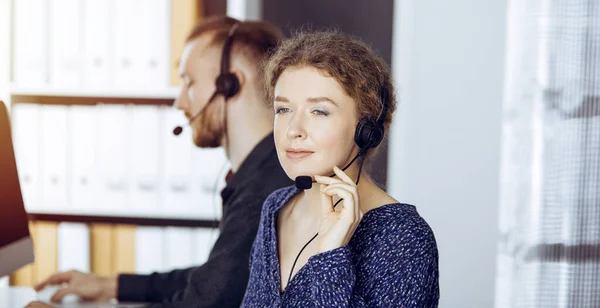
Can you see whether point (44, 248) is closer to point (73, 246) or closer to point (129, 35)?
point (73, 246)

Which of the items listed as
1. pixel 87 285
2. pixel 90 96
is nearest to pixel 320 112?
pixel 87 285

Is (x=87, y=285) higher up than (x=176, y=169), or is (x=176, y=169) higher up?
(x=176, y=169)

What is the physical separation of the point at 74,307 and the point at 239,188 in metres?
0.40

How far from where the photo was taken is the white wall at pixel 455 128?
177 cm

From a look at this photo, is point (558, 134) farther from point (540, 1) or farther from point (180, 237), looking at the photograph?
point (180, 237)

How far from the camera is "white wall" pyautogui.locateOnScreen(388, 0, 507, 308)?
69.8 inches

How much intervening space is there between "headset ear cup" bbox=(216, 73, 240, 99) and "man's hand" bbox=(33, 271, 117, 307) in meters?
0.46

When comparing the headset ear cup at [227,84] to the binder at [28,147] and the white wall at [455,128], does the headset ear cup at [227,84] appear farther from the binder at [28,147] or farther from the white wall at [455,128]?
the binder at [28,147]

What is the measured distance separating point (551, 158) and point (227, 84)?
2.94ft

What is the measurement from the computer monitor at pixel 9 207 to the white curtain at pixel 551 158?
3.87ft

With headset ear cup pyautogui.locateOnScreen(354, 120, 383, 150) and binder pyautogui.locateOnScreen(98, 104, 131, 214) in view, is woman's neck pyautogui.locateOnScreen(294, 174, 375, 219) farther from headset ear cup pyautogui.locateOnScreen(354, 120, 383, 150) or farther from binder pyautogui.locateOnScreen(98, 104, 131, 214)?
binder pyautogui.locateOnScreen(98, 104, 131, 214)

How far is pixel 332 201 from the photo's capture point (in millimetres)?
949

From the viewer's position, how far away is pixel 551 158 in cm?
178

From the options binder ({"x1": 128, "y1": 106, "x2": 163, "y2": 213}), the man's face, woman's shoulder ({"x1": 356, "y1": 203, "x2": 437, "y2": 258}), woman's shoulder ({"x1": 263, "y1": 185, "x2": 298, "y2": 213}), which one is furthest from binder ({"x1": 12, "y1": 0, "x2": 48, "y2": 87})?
woman's shoulder ({"x1": 356, "y1": 203, "x2": 437, "y2": 258})
